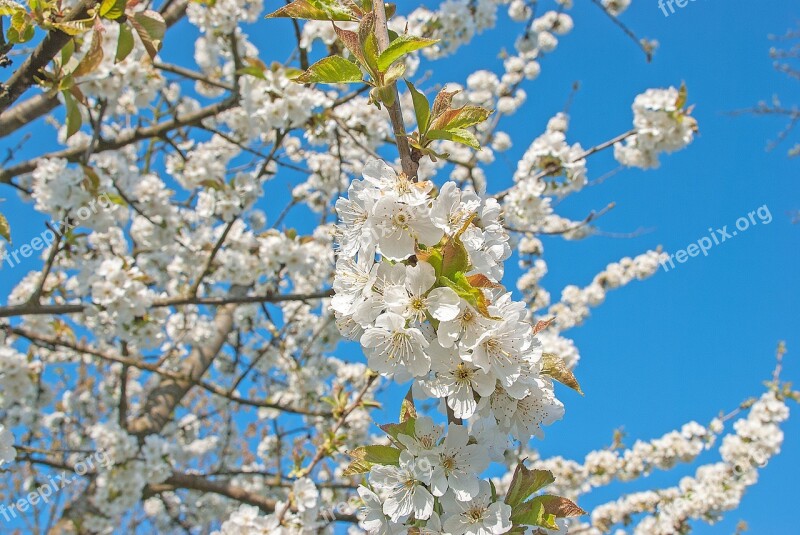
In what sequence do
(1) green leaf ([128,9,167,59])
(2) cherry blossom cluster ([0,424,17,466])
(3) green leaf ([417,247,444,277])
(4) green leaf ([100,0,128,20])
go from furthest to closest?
1. (1) green leaf ([128,9,167,59])
2. (4) green leaf ([100,0,128,20])
3. (2) cherry blossom cluster ([0,424,17,466])
4. (3) green leaf ([417,247,444,277])

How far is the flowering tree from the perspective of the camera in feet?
3.24

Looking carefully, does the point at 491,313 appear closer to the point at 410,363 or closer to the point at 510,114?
the point at 410,363

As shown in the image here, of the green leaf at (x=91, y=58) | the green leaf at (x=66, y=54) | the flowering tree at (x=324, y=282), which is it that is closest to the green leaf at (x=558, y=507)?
the flowering tree at (x=324, y=282)

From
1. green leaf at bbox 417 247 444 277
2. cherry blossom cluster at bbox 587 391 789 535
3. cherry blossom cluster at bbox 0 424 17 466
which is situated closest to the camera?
green leaf at bbox 417 247 444 277

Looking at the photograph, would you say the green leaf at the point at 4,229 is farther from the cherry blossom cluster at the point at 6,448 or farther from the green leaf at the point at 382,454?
the green leaf at the point at 382,454

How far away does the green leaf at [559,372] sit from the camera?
1.02 meters

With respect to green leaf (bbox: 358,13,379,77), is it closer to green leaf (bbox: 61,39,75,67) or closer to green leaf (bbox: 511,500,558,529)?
green leaf (bbox: 511,500,558,529)

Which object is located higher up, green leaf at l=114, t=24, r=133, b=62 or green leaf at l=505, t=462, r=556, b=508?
green leaf at l=114, t=24, r=133, b=62

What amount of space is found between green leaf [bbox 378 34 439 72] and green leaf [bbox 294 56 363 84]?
0.24 ft

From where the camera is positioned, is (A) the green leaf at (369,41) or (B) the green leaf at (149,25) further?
(B) the green leaf at (149,25)

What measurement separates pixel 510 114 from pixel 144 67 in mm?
5907

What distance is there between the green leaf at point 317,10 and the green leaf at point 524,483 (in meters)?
0.96

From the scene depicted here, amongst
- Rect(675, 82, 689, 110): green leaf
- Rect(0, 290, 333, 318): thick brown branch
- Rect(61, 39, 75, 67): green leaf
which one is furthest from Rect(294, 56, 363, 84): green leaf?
Rect(675, 82, 689, 110): green leaf

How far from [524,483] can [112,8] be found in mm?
1735
